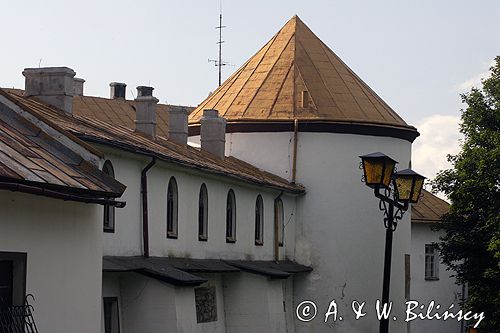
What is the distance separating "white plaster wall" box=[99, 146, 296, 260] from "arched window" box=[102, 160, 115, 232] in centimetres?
12

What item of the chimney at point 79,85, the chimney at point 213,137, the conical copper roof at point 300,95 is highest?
the chimney at point 79,85

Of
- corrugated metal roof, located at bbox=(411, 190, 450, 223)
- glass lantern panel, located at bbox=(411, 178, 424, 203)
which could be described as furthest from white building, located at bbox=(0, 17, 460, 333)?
corrugated metal roof, located at bbox=(411, 190, 450, 223)

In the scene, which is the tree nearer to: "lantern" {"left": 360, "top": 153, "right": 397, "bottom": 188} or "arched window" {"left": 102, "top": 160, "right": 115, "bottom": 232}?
"arched window" {"left": 102, "top": 160, "right": 115, "bottom": 232}

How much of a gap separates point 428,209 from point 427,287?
316 cm

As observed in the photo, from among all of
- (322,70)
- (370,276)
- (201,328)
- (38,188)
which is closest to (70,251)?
(38,188)

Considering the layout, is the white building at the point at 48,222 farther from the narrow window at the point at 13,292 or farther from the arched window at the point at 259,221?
the arched window at the point at 259,221

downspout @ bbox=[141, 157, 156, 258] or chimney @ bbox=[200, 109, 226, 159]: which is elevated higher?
chimney @ bbox=[200, 109, 226, 159]

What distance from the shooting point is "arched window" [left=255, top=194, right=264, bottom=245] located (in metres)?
34.5

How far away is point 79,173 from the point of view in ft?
53.2

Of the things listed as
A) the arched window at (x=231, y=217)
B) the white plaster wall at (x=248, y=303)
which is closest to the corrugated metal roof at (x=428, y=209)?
the arched window at (x=231, y=217)

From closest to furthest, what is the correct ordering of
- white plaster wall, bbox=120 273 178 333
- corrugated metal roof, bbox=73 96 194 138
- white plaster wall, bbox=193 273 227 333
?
1. white plaster wall, bbox=120 273 178 333
2. white plaster wall, bbox=193 273 227 333
3. corrugated metal roof, bbox=73 96 194 138

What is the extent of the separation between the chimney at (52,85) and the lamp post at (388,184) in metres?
7.71

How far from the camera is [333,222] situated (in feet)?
126

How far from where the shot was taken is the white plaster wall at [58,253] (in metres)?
14.7
